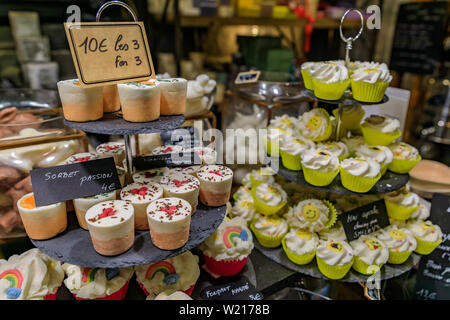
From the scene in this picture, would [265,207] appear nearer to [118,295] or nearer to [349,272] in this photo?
[349,272]

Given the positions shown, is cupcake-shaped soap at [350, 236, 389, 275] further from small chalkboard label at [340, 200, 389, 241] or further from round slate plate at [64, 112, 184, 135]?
round slate plate at [64, 112, 184, 135]

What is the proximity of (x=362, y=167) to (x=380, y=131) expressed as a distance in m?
0.29

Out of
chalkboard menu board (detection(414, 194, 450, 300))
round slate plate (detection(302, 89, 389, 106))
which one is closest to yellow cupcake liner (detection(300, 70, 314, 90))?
round slate plate (detection(302, 89, 389, 106))

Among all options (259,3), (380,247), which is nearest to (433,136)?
(259,3)


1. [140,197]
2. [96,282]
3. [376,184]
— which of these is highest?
[140,197]

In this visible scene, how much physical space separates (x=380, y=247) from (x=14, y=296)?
1.42 m

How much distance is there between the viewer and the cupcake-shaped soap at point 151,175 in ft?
4.09

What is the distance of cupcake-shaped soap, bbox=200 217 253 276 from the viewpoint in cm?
134

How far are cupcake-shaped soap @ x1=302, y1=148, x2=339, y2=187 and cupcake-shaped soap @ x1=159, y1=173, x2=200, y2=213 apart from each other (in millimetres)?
499

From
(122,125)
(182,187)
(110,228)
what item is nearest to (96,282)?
(110,228)

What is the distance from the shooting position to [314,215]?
1.49 m

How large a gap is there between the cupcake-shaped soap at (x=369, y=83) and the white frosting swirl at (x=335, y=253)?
633 millimetres
